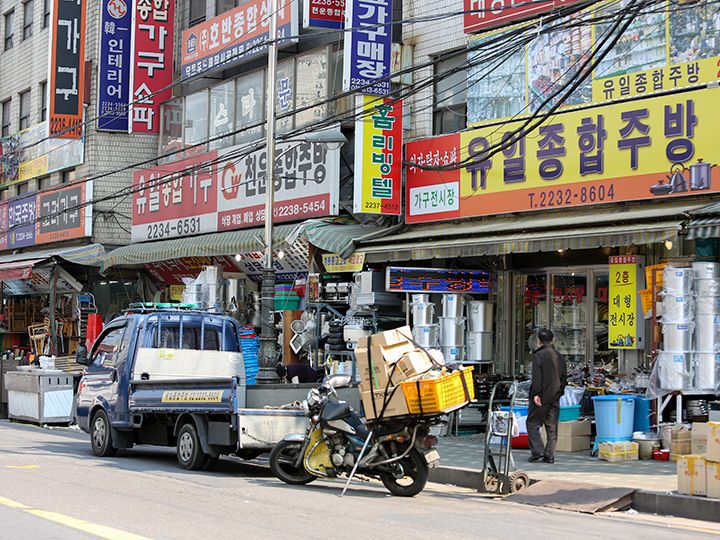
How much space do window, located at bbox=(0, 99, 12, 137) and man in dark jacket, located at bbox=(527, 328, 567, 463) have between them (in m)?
29.9

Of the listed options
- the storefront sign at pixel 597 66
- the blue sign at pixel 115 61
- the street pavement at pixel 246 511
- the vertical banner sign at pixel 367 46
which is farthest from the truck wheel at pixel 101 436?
the blue sign at pixel 115 61

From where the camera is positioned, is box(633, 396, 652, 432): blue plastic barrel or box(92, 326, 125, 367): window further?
box(92, 326, 125, 367): window

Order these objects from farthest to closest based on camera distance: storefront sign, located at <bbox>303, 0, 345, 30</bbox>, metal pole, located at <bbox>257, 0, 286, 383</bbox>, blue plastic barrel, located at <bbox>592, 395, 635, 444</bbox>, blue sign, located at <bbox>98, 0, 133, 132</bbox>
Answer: blue sign, located at <bbox>98, 0, 133, 132</bbox> < storefront sign, located at <bbox>303, 0, 345, 30</bbox> < metal pole, located at <bbox>257, 0, 286, 383</bbox> < blue plastic barrel, located at <bbox>592, 395, 635, 444</bbox>

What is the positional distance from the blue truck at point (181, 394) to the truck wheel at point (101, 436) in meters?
0.01

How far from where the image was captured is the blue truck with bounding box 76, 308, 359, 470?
14.2 meters

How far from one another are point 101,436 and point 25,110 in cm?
2501

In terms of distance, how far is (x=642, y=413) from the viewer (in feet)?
53.8

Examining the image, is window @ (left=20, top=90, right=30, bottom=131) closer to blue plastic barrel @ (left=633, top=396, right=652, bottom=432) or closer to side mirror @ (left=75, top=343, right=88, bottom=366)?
side mirror @ (left=75, top=343, right=88, bottom=366)

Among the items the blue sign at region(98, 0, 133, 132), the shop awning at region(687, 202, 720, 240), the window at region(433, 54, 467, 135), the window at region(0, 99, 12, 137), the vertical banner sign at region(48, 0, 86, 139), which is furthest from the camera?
the window at region(0, 99, 12, 137)

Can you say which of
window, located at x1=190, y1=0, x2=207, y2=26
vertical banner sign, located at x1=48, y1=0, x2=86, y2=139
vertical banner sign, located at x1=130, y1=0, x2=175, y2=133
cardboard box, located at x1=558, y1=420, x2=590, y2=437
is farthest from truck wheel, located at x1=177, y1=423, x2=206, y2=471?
vertical banner sign, located at x1=48, y1=0, x2=86, y2=139

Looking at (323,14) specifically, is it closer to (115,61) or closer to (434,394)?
(115,61)

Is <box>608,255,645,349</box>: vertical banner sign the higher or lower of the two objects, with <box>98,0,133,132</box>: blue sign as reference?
lower

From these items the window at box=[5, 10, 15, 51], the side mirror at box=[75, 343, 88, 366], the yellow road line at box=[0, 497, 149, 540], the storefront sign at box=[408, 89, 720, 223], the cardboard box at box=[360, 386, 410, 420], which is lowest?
the yellow road line at box=[0, 497, 149, 540]

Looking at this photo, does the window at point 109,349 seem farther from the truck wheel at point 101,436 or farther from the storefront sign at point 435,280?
the storefront sign at point 435,280
